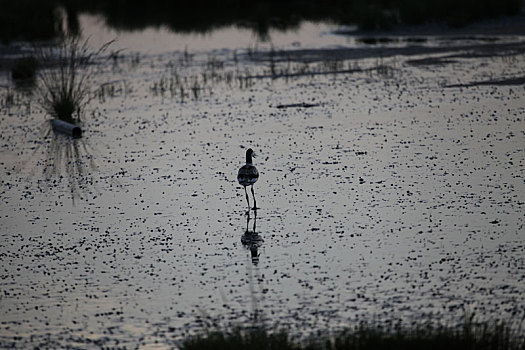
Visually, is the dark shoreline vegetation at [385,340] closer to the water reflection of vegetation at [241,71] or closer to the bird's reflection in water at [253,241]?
the bird's reflection in water at [253,241]

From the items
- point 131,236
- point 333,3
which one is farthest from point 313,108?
point 333,3

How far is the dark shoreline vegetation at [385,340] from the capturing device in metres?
6.76

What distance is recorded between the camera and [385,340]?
679 centimetres

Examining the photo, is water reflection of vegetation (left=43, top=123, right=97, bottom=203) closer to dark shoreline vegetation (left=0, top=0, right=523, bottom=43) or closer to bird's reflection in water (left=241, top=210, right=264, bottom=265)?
bird's reflection in water (left=241, top=210, right=264, bottom=265)

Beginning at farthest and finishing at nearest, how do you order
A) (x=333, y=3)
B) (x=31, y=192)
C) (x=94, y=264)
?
(x=333, y=3) < (x=31, y=192) < (x=94, y=264)

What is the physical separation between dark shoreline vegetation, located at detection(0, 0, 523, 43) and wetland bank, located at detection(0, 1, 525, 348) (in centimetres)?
1038

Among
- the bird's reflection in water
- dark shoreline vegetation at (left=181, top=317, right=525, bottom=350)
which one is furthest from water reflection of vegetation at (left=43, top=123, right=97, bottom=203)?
dark shoreline vegetation at (left=181, top=317, right=525, bottom=350)

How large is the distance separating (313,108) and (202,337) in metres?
12.1

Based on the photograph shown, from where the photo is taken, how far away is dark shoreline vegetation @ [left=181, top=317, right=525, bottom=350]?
266 inches

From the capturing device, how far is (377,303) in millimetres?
8102

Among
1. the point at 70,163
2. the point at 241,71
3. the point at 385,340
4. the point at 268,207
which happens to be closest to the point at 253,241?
the point at 268,207

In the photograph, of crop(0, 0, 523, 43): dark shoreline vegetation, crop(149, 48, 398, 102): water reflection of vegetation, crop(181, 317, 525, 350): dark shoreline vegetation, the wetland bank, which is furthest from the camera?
crop(0, 0, 523, 43): dark shoreline vegetation

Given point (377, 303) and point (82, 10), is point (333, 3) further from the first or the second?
point (377, 303)

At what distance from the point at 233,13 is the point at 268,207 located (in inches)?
1253
